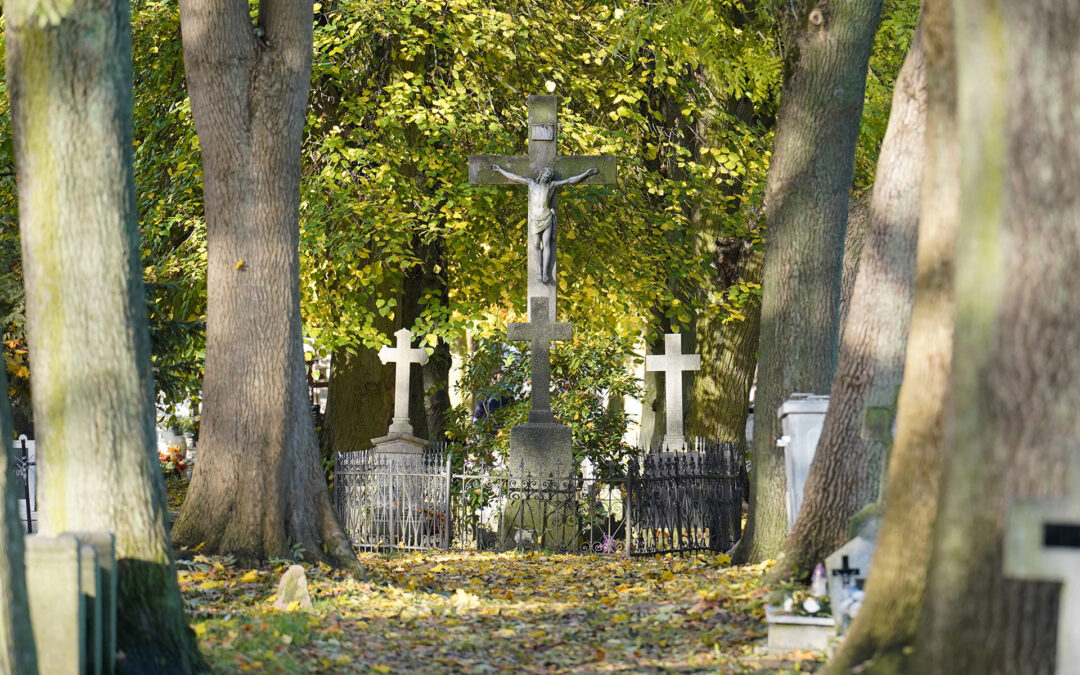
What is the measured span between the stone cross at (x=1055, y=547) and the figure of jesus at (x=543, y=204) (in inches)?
479

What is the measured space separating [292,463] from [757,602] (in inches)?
150

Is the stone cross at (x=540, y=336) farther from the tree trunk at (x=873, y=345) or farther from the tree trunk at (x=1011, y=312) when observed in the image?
the tree trunk at (x=1011, y=312)

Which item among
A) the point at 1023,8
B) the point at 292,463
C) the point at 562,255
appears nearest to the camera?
the point at 1023,8

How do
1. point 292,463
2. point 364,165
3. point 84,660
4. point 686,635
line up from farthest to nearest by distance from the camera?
1. point 364,165
2. point 292,463
3. point 686,635
4. point 84,660

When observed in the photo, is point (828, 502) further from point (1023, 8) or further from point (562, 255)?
point (562, 255)

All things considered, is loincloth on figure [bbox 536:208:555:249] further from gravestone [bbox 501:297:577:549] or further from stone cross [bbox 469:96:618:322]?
gravestone [bbox 501:297:577:549]

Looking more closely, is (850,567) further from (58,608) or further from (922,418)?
(58,608)

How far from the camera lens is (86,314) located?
6.12 meters

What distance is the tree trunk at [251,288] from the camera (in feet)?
33.4

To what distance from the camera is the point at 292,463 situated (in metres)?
10.4

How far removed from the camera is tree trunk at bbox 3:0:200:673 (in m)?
6.11

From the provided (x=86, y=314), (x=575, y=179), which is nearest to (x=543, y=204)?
(x=575, y=179)

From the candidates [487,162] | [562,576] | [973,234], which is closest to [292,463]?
[562,576]

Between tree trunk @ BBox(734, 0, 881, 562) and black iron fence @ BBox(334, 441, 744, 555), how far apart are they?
107 inches
